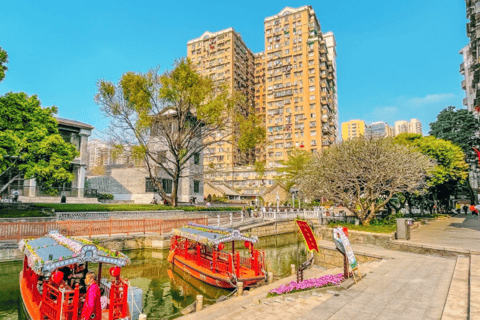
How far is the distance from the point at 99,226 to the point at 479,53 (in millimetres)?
48045

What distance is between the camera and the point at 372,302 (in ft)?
25.7

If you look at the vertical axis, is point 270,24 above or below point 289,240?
above

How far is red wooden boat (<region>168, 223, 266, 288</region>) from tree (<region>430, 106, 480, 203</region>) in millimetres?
42408

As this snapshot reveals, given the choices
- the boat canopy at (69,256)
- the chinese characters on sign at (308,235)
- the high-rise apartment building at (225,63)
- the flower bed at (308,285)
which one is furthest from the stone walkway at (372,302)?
the high-rise apartment building at (225,63)

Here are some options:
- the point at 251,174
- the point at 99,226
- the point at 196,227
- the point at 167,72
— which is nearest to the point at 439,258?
the point at 196,227

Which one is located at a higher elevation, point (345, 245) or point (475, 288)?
point (345, 245)

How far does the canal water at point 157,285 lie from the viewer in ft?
36.0

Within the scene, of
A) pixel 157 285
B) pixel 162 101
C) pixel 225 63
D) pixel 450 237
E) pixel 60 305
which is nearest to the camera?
pixel 60 305

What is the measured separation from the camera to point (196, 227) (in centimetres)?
1638

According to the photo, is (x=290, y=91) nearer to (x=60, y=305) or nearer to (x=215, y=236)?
(x=215, y=236)

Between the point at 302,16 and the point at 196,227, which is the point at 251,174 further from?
the point at 196,227

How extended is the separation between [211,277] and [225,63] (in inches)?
3213

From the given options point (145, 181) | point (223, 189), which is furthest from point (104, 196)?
point (223, 189)

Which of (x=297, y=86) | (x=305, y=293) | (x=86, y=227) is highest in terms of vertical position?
(x=297, y=86)
